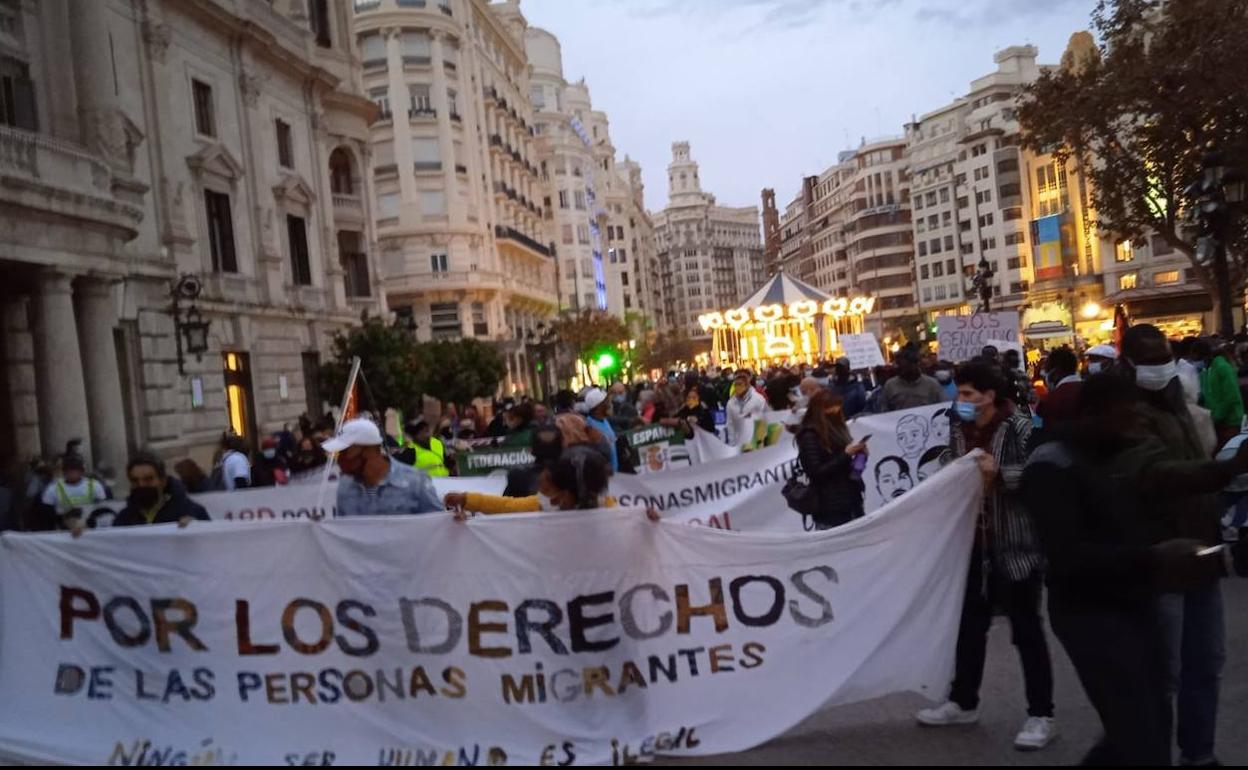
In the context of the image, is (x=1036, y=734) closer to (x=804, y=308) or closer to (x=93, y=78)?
(x=93, y=78)

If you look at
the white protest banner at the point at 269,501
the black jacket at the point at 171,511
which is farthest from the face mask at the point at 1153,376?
the white protest banner at the point at 269,501

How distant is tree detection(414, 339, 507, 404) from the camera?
105ft

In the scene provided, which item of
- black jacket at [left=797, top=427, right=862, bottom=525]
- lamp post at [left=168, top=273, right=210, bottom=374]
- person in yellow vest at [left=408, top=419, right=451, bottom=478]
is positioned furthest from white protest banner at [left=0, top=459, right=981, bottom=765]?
lamp post at [left=168, top=273, right=210, bottom=374]

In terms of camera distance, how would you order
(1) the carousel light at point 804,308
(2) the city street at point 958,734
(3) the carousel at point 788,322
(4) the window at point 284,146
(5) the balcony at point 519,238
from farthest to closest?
(5) the balcony at point 519,238 → (3) the carousel at point 788,322 → (1) the carousel light at point 804,308 → (4) the window at point 284,146 → (2) the city street at point 958,734

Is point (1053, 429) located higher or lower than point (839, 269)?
lower

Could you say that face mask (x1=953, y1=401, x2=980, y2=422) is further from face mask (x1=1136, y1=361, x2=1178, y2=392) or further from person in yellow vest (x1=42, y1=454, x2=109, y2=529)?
person in yellow vest (x1=42, y1=454, x2=109, y2=529)

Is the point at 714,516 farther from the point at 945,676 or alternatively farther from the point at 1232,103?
the point at 1232,103

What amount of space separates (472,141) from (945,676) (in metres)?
57.8

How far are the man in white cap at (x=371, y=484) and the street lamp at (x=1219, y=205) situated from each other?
49.6 feet

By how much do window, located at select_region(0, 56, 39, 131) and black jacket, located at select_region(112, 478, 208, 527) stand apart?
15.6 m

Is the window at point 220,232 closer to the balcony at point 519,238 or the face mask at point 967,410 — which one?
the face mask at point 967,410

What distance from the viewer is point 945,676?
18.4ft

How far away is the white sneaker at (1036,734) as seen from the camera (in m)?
5.21

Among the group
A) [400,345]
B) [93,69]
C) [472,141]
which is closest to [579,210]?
[472,141]
